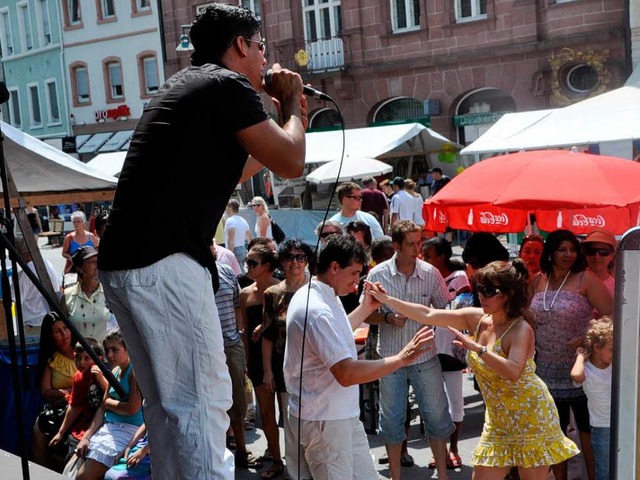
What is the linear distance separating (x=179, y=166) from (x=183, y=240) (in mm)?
191

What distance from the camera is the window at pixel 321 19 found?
2725cm

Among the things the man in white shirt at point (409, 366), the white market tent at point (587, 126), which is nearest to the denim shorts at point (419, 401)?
the man in white shirt at point (409, 366)

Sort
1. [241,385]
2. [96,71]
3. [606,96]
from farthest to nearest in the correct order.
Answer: [96,71] → [606,96] → [241,385]

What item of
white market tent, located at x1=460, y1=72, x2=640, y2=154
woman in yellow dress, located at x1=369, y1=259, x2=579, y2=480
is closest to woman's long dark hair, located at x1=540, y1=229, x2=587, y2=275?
woman in yellow dress, located at x1=369, y1=259, x2=579, y2=480

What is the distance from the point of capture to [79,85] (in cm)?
3753

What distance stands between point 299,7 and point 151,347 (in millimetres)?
26472

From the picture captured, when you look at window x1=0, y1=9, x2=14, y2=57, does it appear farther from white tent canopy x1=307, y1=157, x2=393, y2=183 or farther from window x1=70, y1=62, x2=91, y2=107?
white tent canopy x1=307, y1=157, x2=393, y2=183

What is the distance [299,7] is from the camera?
27938 millimetres

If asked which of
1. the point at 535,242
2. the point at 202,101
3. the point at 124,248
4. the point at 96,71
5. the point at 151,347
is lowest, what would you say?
→ the point at 535,242

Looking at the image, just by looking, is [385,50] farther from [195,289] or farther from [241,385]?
[195,289]

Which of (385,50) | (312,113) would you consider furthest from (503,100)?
(312,113)

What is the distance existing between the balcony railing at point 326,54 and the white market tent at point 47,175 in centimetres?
2032

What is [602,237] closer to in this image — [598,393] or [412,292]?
[412,292]

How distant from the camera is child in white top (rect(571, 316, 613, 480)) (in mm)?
5266
